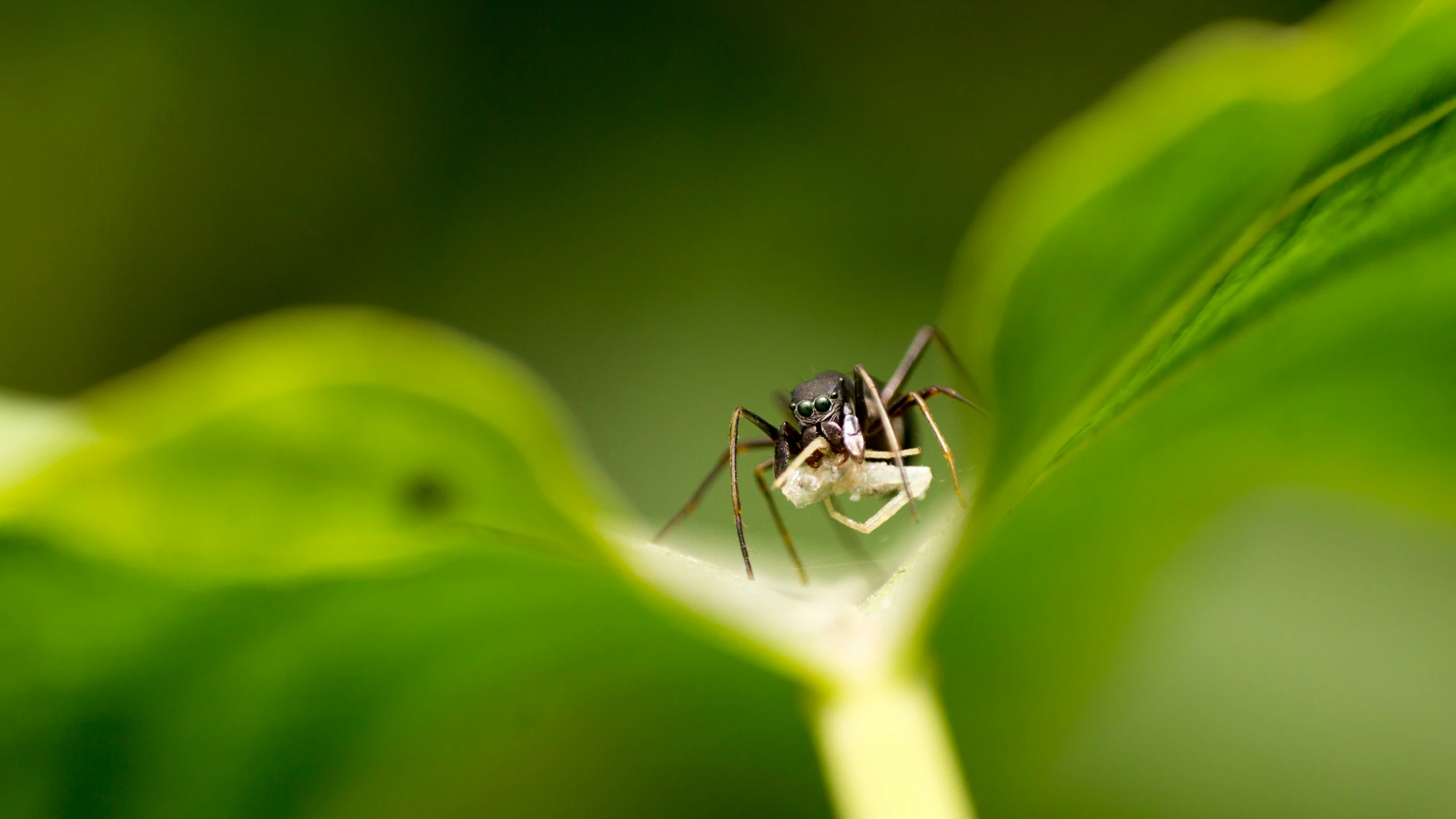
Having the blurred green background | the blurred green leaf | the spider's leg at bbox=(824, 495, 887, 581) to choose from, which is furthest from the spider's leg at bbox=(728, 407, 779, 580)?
the blurred green background

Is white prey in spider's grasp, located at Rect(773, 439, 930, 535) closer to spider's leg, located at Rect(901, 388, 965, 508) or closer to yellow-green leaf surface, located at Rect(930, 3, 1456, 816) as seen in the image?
spider's leg, located at Rect(901, 388, 965, 508)

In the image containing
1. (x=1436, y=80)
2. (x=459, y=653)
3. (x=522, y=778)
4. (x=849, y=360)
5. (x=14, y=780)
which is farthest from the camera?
(x=849, y=360)

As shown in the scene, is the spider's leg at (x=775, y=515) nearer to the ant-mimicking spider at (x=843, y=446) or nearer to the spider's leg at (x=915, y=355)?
the ant-mimicking spider at (x=843, y=446)

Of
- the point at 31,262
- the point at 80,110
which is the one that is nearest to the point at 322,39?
the point at 80,110

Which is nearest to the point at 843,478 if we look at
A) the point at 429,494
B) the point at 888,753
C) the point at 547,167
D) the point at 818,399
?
the point at 818,399

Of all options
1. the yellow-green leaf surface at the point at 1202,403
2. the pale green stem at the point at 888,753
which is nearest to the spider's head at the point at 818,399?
the yellow-green leaf surface at the point at 1202,403

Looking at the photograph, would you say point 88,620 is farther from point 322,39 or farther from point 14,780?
point 322,39
